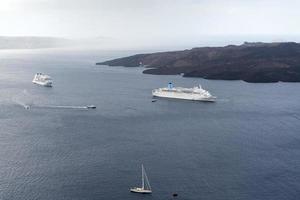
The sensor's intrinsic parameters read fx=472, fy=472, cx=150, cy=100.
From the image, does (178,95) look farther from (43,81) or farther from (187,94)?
(43,81)

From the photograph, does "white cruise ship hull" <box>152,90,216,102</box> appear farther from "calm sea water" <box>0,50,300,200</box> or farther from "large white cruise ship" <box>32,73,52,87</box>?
"large white cruise ship" <box>32,73,52,87</box>

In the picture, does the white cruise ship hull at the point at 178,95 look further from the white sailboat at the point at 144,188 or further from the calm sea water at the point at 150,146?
the white sailboat at the point at 144,188

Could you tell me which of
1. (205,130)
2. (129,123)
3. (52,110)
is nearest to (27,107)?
(52,110)

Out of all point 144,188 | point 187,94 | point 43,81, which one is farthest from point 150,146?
point 43,81

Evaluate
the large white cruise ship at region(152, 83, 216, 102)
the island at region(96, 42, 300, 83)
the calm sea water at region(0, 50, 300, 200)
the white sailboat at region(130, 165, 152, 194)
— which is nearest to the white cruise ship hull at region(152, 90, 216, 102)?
the large white cruise ship at region(152, 83, 216, 102)

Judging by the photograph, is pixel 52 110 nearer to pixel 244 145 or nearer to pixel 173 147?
pixel 173 147

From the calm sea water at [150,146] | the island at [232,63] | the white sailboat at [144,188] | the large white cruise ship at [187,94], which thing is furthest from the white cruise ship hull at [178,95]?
the white sailboat at [144,188]

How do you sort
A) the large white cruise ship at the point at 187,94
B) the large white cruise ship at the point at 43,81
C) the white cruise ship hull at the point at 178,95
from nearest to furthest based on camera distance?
the large white cruise ship at the point at 187,94, the white cruise ship hull at the point at 178,95, the large white cruise ship at the point at 43,81
